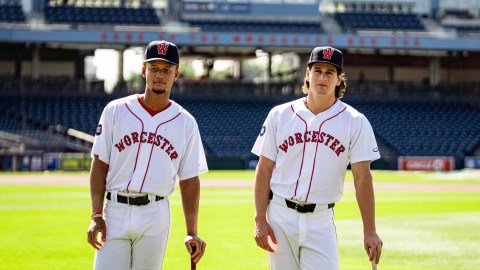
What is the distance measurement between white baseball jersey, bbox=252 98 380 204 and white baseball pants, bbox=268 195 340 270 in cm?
13

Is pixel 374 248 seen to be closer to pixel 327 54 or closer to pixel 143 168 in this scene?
pixel 327 54

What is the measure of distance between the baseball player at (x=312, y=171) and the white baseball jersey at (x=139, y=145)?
63 cm

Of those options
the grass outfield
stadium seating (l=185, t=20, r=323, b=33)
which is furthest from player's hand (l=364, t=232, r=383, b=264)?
stadium seating (l=185, t=20, r=323, b=33)

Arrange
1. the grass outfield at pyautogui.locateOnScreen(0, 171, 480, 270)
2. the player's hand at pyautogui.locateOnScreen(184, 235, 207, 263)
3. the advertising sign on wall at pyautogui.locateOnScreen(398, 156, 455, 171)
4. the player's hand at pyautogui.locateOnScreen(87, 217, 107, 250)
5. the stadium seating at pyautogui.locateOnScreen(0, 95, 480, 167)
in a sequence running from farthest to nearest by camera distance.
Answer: the stadium seating at pyautogui.locateOnScreen(0, 95, 480, 167)
the advertising sign on wall at pyautogui.locateOnScreen(398, 156, 455, 171)
the grass outfield at pyautogui.locateOnScreen(0, 171, 480, 270)
the player's hand at pyautogui.locateOnScreen(184, 235, 207, 263)
the player's hand at pyautogui.locateOnScreen(87, 217, 107, 250)

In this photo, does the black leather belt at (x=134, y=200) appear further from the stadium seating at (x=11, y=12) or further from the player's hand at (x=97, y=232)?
the stadium seating at (x=11, y=12)

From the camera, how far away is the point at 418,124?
182 ft

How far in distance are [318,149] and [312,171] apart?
0.16 m

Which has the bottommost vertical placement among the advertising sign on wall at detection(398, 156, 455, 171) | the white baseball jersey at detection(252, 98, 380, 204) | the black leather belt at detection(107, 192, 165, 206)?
the advertising sign on wall at detection(398, 156, 455, 171)

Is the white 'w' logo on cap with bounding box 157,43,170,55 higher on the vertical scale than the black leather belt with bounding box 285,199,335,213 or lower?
higher

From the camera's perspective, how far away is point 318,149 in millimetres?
5980

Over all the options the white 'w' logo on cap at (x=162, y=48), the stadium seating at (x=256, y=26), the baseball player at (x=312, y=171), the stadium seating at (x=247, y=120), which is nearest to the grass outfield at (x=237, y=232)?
the baseball player at (x=312, y=171)

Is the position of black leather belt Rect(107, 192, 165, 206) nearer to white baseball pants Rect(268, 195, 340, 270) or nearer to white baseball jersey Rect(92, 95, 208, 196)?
white baseball jersey Rect(92, 95, 208, 196)

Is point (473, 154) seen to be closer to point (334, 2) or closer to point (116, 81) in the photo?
point (334, 2)

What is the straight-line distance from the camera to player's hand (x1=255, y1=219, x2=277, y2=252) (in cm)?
582
